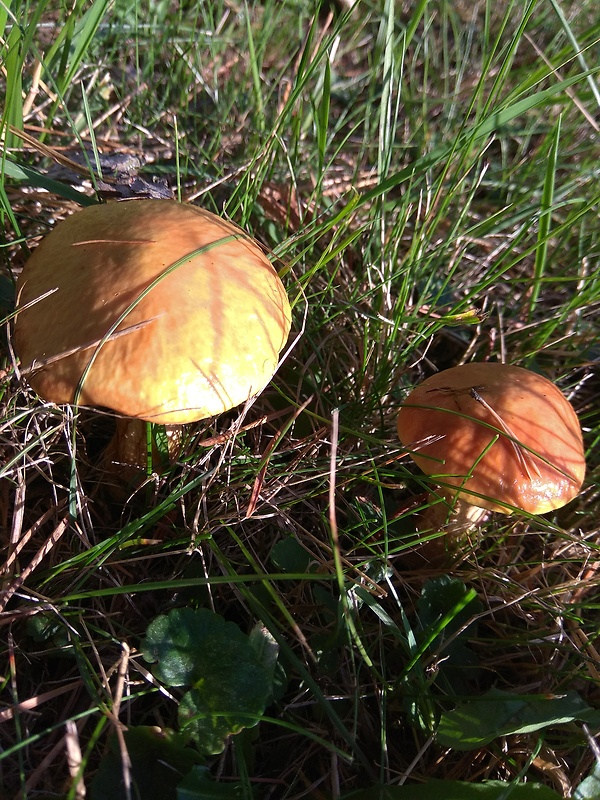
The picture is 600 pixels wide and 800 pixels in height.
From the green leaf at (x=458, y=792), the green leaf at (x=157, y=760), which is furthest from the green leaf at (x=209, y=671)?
the green leaf at (x=458, y=792)

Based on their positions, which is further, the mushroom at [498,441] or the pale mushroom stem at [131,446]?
the pale mushroom stem at [131,446]

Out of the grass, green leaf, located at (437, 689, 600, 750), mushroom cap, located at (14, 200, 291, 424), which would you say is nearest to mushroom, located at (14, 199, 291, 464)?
mushroom cap, located at (14, 200, 291, 424)

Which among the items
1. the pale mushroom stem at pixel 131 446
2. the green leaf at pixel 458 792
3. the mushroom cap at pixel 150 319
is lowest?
the green leaf at pixel 458 792

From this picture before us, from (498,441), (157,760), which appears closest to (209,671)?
(157,760)

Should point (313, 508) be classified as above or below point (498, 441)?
below

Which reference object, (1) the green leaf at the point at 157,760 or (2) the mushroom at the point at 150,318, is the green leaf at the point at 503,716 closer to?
(1) the green leaf at the point at 157,760

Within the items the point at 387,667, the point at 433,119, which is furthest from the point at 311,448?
the point at 433,119

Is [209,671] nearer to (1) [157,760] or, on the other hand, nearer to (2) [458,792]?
(1) [157,760]
